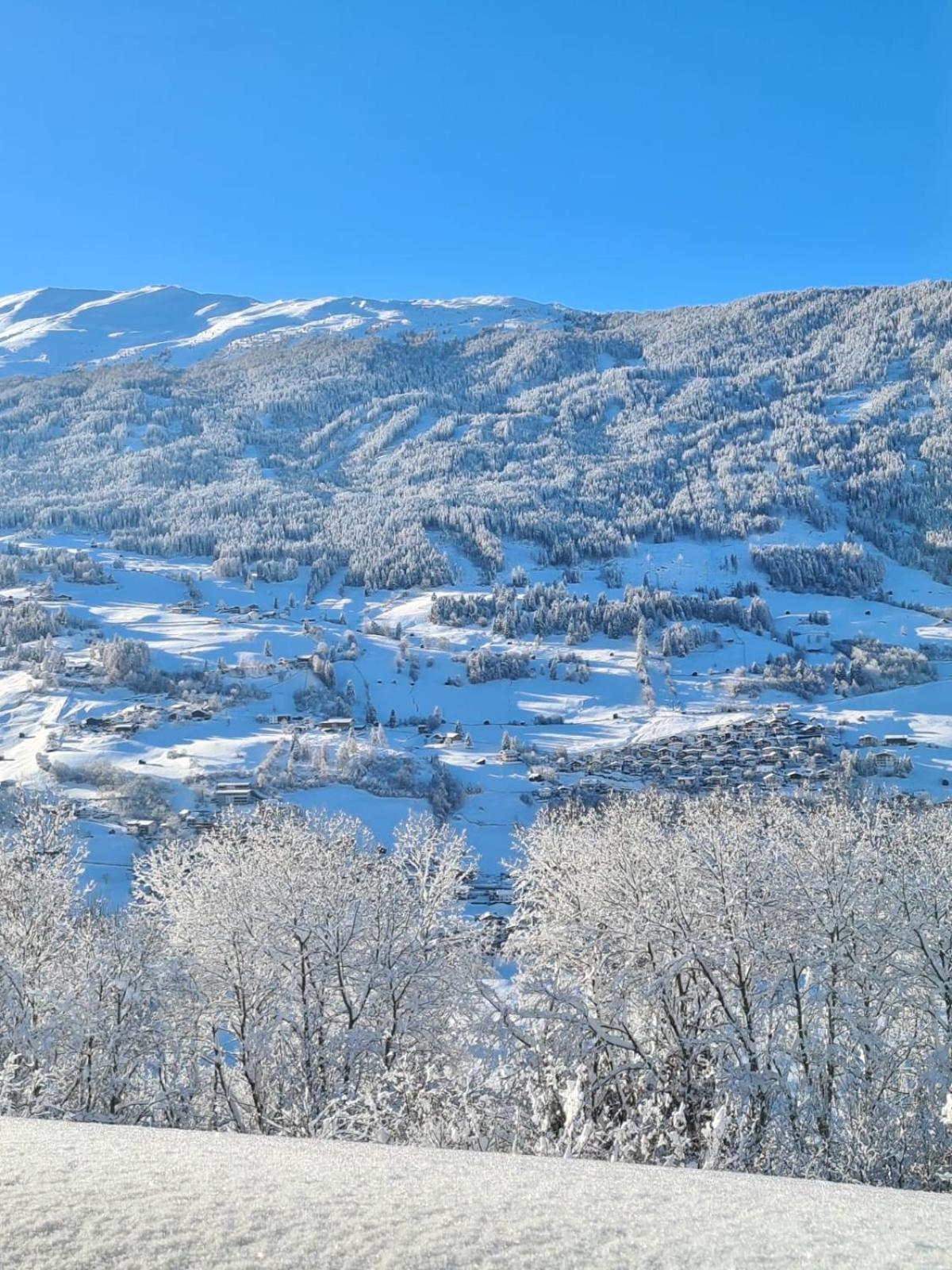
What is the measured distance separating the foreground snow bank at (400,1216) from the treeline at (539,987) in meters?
9.64

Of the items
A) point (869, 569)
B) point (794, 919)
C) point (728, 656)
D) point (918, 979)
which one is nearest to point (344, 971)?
point (794, 919)

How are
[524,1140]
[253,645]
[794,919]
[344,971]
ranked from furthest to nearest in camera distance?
[253,645] → [344,971] → [794,919] → [524,1140]

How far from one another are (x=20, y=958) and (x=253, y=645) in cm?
10157

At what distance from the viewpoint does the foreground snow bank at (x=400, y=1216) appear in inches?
210

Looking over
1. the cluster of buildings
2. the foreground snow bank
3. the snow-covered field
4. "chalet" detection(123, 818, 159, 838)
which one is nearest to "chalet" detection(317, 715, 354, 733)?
the snow-covered field

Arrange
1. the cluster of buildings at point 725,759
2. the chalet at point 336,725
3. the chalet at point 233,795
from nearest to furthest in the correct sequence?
the chalet at point 233,795
the cluster of buildings at point 725,759
the chalet at point 336,725

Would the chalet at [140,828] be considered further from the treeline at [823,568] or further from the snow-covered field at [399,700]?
the treeline at [823,568]

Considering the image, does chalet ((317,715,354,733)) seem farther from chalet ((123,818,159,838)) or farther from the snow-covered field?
chalet ((123,818,159,838))

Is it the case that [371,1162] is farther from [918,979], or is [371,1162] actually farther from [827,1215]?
[918,979]

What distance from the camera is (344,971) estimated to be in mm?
21484

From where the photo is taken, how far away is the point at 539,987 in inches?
731

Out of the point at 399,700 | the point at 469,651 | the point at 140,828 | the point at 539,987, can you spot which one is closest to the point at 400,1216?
the point at 539,987

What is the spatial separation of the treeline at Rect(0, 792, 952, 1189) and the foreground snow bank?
380 inches

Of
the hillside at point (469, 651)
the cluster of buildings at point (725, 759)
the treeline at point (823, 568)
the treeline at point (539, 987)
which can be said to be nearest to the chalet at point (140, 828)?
the hillside at point (469, 651)
